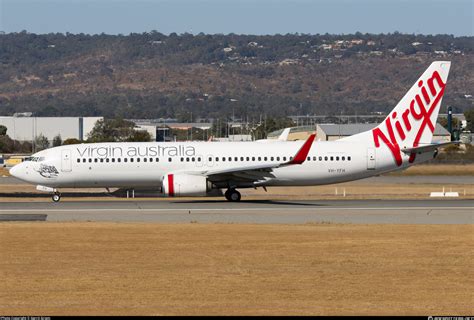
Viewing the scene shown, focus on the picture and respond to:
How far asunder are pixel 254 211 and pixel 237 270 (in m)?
15.9

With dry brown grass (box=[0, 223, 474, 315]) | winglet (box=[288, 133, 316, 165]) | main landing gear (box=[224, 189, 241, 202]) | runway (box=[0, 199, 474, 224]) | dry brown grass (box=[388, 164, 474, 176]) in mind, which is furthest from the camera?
dry brown grass (box=[388, 164, 474, 176])

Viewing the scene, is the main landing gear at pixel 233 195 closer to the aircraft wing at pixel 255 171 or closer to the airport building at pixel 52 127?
the aircraft wing at pixel 255 171

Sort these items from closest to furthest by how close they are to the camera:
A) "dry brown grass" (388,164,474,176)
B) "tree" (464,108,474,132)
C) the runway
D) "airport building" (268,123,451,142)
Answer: the runway
"dry brown grass" (388,164,474,176)
"airport building" (268,123,451,142)
"tree" (464,108,474,132)

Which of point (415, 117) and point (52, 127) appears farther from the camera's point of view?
point (52, 127)

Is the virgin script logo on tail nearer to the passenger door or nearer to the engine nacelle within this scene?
the engine nacelle

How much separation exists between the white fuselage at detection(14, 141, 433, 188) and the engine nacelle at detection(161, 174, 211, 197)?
6.68ft

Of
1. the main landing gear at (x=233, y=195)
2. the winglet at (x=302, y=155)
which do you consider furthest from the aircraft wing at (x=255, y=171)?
the main landing gear at (x=233, y=195)

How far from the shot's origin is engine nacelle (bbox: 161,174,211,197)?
43.4 metres

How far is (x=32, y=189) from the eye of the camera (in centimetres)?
5794

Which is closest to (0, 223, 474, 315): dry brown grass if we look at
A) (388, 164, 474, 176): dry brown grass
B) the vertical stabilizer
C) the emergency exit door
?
the emergency exit door

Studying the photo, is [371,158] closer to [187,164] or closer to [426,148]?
[426,148]

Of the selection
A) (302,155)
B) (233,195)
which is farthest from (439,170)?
(302,155)

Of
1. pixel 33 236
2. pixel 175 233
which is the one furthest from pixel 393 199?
pixel 33 236

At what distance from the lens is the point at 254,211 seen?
130 ft
